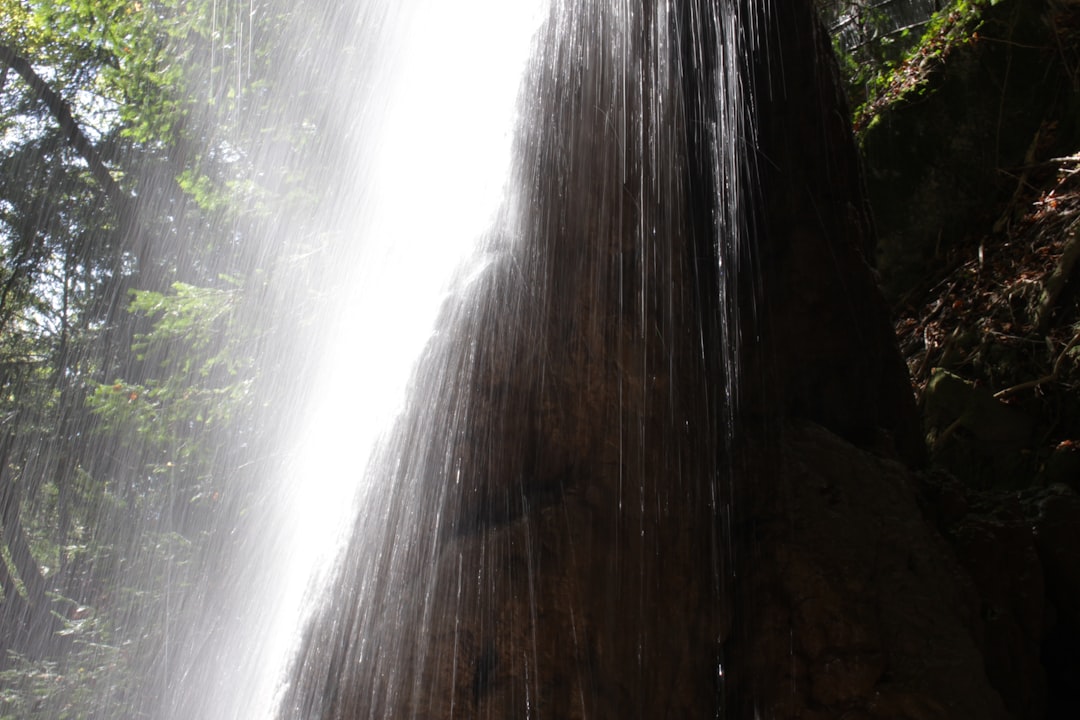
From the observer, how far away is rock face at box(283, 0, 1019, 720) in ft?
11.0

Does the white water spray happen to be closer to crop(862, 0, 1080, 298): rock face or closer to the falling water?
the falling water

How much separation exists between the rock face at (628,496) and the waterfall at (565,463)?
1 cm

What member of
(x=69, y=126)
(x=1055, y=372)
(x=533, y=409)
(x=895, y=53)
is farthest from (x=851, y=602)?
(x=69, y=126)

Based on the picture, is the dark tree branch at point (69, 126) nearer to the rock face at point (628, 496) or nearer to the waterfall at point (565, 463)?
the rock face at point (628, 496)

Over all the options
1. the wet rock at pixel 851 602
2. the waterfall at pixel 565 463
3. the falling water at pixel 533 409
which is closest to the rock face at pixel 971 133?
the falling water at pixel 533 409

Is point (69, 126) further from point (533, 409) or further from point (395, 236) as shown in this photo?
point (533, 409)

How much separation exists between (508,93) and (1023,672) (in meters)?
4.43

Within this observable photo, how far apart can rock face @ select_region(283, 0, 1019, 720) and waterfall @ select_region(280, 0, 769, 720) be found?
11mm

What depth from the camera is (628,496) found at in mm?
→ 3805

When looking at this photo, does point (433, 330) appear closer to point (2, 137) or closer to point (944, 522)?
point (944, 522)

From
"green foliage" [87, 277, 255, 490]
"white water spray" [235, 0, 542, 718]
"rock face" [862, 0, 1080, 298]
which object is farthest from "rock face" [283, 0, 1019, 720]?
"green foliage" [87, 277, 255, 490]

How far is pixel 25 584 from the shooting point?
33.4 ft

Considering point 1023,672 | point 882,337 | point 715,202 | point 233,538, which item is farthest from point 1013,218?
point 233,538

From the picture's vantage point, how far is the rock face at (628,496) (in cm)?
334
